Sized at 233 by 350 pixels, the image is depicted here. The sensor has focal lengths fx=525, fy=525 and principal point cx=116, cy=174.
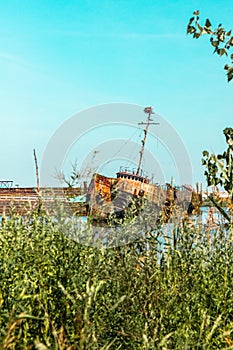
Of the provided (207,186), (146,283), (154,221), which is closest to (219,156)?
(207,186)

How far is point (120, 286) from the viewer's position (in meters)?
3.03

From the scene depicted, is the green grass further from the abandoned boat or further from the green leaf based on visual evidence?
the green leaf

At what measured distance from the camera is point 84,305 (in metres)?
1.90

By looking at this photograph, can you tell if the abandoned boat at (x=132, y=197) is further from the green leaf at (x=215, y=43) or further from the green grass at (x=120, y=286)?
the green leaf at (x=215, y=43)

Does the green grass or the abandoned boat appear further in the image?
the abandoned boat

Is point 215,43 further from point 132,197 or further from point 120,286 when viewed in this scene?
point 120,286

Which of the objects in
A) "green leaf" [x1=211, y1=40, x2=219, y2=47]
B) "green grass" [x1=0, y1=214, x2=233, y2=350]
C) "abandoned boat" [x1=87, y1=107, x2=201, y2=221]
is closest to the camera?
"green grass" [x1=0, y1=214, x2=233, y2=350]

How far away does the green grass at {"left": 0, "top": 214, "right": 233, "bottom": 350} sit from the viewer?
2498mm

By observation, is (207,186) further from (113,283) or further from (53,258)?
(53,258)

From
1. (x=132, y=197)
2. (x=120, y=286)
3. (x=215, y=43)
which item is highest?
(x=215, y=43)

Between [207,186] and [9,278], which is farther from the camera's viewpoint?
[207,186]

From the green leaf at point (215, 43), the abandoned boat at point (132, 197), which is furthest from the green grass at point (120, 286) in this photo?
the green leaf at point (215, 43)

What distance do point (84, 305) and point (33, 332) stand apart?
28.0 inches

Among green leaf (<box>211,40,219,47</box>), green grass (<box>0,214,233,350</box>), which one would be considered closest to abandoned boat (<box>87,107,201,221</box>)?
green grass (<box>0,214,233,350</box>)
